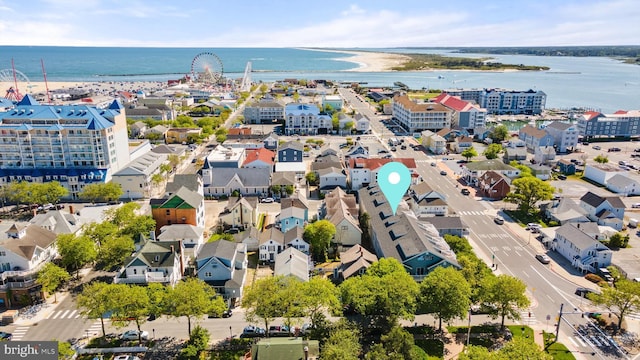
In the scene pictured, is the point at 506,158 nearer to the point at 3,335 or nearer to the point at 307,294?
the point at 307,294

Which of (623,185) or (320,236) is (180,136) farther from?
(623,185)

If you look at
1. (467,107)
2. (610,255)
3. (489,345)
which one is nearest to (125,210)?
(489,345)

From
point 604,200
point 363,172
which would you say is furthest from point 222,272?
point 604,200

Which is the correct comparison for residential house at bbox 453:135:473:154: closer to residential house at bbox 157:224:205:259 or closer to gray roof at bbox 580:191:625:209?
gray roof at bbox 580:191:625:209

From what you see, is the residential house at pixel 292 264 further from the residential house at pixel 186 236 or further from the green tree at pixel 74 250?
the green tree at pixel 74 250

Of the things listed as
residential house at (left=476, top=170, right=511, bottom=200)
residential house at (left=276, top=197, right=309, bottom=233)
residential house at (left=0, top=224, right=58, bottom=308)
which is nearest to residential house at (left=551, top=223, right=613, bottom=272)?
residential house at (left=476, top=170, right=511, bottom=200)

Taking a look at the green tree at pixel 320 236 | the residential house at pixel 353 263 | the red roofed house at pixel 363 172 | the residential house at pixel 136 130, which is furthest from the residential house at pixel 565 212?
the residential house at pixel 136 130

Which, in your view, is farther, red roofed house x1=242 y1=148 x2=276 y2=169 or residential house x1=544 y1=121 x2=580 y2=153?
residential house x1=544 y1=121 x2=580 y2=153
